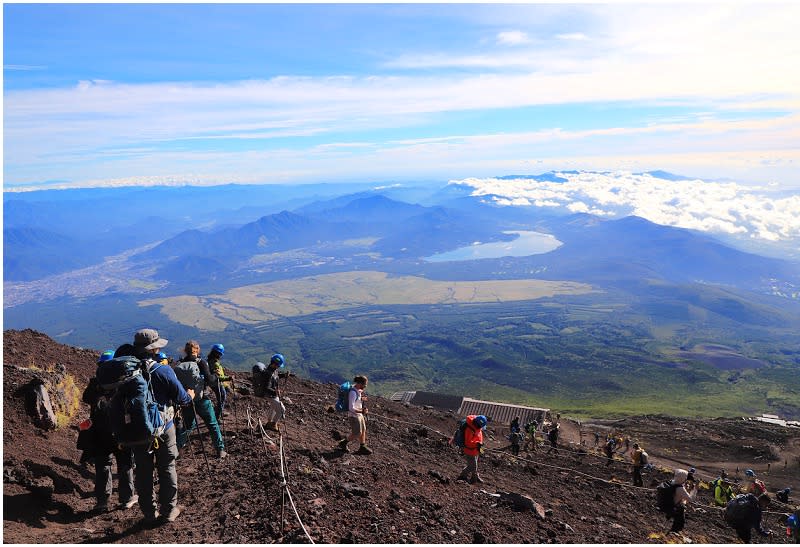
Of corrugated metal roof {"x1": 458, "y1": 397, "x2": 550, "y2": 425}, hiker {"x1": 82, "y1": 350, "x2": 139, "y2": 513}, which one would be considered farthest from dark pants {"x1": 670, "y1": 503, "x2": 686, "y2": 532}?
corrugated metal roof {"x1": 458, "y1": 397, "x2": 550, "y2": 425}

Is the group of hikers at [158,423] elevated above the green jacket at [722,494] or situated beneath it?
elevated above

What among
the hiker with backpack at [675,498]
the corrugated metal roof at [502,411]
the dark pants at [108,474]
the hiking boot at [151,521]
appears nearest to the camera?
the hiking boot at [151,521]

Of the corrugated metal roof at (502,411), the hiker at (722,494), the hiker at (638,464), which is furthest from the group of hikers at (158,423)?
the corrugated metal roof at (502,411)

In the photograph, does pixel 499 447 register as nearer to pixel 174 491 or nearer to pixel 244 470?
pixel 244 470

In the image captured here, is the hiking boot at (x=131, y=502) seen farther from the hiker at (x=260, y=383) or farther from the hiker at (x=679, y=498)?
the hiker at (x=679, y=498)

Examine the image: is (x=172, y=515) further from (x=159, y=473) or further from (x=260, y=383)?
(x=260, y=383)

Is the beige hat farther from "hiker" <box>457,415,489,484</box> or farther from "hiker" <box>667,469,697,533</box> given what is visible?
"hiker" <box>667,469,697,533</box>

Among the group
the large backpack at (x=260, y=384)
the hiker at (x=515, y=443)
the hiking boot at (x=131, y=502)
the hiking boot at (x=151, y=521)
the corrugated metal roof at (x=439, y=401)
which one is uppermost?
the large backpack at (x=260, y=384)
